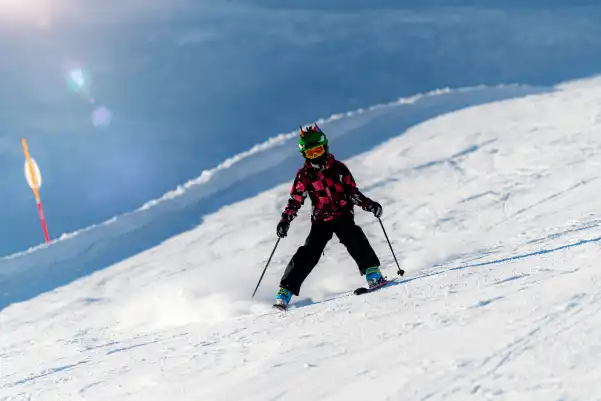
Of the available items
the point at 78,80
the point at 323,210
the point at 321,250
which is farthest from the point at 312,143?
the point at 78,80

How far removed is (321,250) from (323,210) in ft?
1.05

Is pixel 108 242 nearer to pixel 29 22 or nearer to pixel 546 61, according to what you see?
pixel 546 61

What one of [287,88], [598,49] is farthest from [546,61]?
[287,88]

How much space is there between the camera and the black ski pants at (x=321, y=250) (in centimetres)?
513

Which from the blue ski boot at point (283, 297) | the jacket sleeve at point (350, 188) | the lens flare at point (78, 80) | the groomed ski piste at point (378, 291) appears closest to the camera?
the groomed ski piste at point (378, 291)

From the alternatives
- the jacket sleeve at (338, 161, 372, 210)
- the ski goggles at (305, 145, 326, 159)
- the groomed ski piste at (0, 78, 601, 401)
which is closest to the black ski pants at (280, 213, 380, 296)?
the jacket sleeve at (338, 161, 372, 210)

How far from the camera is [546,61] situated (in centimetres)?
1947

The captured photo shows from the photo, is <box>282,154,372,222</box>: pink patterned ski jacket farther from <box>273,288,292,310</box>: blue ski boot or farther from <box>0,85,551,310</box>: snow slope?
<box>0,85,551,310</box>: snow slope

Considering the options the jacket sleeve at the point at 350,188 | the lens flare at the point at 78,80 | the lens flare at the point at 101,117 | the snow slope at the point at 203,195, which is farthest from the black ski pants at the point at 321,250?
the lens flare at the point at 78,80

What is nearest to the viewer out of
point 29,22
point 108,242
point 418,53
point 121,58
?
point 108,242

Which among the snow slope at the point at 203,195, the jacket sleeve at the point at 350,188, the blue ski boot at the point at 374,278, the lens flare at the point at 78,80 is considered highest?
the lens flare at the point at 78,80

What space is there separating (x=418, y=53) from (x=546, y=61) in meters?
4.48

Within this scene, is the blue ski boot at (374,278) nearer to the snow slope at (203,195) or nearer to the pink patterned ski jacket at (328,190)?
the pink patterned ski jacket at (328,190)

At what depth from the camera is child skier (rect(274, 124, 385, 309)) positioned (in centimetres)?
513
